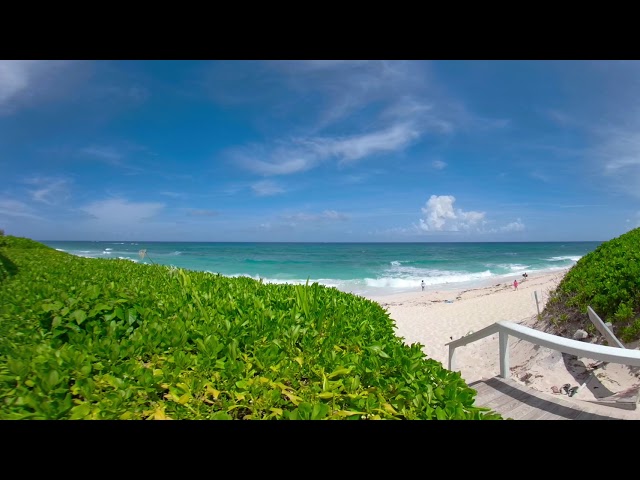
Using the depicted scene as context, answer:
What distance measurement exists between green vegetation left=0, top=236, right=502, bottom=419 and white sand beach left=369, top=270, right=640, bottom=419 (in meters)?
2.27

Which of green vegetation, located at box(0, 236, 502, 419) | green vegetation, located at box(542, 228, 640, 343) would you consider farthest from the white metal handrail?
green vegetation, located at box(542, 228, 640, 343)

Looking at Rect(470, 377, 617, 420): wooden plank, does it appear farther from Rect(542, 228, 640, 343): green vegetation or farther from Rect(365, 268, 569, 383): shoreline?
Rect(365, 268, 569, 383): shoreline

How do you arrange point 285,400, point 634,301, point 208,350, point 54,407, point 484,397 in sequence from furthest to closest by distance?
1. point 634,301
2. point 484,397
3. point 208,350
4. point 285,400
5. point 54,407

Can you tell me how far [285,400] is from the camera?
1.57 meters

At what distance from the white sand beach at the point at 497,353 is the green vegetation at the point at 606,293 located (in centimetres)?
87

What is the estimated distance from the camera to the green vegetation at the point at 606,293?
575 cm

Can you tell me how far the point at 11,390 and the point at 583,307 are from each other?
8645 millimetres

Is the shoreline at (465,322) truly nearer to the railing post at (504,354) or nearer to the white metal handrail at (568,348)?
the railing post at (504,354)

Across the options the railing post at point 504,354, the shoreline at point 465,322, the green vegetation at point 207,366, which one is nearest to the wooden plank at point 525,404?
the railing post at point 504,354

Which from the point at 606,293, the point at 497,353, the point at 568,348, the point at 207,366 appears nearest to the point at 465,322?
the point at 497,353
